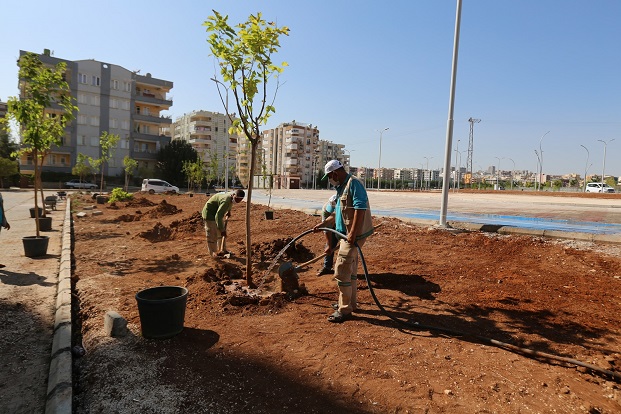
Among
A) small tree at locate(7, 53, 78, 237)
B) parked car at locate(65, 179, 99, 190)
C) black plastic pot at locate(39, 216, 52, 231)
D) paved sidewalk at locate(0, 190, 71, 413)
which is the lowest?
paved sidewalk at locate(0, 190, 71, 413)

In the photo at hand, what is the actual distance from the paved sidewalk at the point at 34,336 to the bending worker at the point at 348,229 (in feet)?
8.70

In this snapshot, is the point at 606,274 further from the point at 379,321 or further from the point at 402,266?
the point at 379,321

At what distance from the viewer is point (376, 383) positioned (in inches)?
Answer: 118

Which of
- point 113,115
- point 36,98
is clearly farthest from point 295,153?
point 36,98

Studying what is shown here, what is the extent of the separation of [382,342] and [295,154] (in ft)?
343

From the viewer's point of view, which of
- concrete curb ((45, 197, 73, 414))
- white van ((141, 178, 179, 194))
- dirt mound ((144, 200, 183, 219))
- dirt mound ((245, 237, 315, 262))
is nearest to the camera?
concrete curb ((45, 197, 73, 414))

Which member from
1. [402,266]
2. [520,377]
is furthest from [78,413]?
[402,266]

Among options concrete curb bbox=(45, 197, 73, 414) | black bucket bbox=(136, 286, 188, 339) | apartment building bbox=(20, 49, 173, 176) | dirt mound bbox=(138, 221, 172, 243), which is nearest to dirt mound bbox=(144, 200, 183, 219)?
dirt mound bbox=(138, 221, 172, 243)

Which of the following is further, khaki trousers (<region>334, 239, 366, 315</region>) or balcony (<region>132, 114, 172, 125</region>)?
balcony (<region>132, 114, 172, 125</region>)

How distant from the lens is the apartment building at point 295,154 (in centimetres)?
10612

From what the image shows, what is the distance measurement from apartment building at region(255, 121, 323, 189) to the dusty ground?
95618mm

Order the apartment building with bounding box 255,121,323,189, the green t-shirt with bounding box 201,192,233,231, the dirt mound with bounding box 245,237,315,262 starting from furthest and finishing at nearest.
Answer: the apartment building with bounding box 255,121,323,189 → the dirt mound with bounding box 245,237,315,262 → the green t-shirt with bounding box 201,192,233,231

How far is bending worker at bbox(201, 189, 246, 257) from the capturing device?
7.06 meters

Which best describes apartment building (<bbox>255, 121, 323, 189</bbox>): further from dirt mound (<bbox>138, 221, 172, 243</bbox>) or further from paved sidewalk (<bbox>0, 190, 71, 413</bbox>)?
paved sidewalk (<bbox>0, 190, 71, 413</bbox>)
